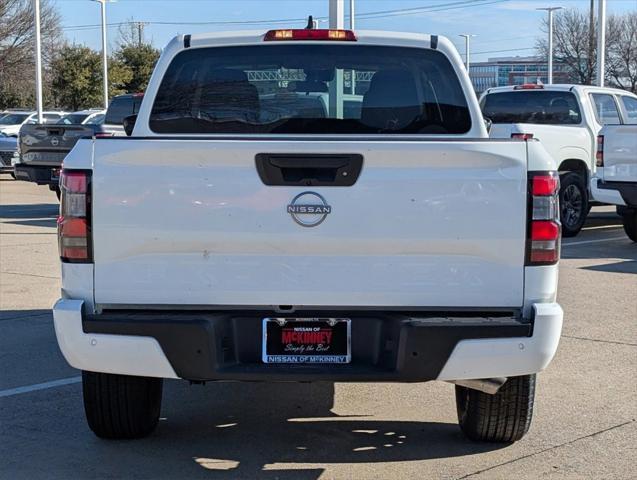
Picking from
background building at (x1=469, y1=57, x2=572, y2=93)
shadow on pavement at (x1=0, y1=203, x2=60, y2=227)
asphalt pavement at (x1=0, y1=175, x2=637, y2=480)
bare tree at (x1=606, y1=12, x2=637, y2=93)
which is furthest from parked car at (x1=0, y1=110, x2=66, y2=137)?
bare tree at (x1=606, y1=12, x2=637, y2=93)

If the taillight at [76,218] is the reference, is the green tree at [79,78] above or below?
above

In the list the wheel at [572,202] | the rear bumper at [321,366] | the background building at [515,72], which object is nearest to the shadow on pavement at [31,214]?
the wheel at [572,202]

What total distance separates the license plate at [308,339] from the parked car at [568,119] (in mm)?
10119

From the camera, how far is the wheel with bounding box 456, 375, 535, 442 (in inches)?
193

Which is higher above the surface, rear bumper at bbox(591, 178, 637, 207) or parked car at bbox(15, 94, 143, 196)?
parked car at bbox(15, 94, 143, 196)

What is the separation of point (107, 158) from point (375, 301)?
1301mm

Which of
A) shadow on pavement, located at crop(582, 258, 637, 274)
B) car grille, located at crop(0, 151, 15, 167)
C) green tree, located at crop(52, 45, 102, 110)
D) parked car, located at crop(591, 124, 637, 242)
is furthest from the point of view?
green tree, located at crop(52, 45, 102, 110)

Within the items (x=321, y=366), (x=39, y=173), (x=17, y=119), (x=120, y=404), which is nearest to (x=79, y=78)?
(x=17, y=119)

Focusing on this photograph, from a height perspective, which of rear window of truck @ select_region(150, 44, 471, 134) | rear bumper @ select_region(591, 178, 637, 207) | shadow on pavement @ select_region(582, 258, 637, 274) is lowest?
shadow on pavement @ select_region(582, 258, 637, 274)

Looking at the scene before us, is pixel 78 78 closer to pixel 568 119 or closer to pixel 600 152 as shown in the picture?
pixel 568 119

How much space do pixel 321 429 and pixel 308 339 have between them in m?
1.28

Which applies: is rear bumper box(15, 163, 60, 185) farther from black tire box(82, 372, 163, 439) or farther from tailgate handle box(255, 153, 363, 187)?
tailgate handle box(255, 153, 363, 187)

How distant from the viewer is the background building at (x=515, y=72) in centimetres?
6284

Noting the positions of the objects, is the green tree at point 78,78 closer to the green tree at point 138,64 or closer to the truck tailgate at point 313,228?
the green tree at point 138,64
